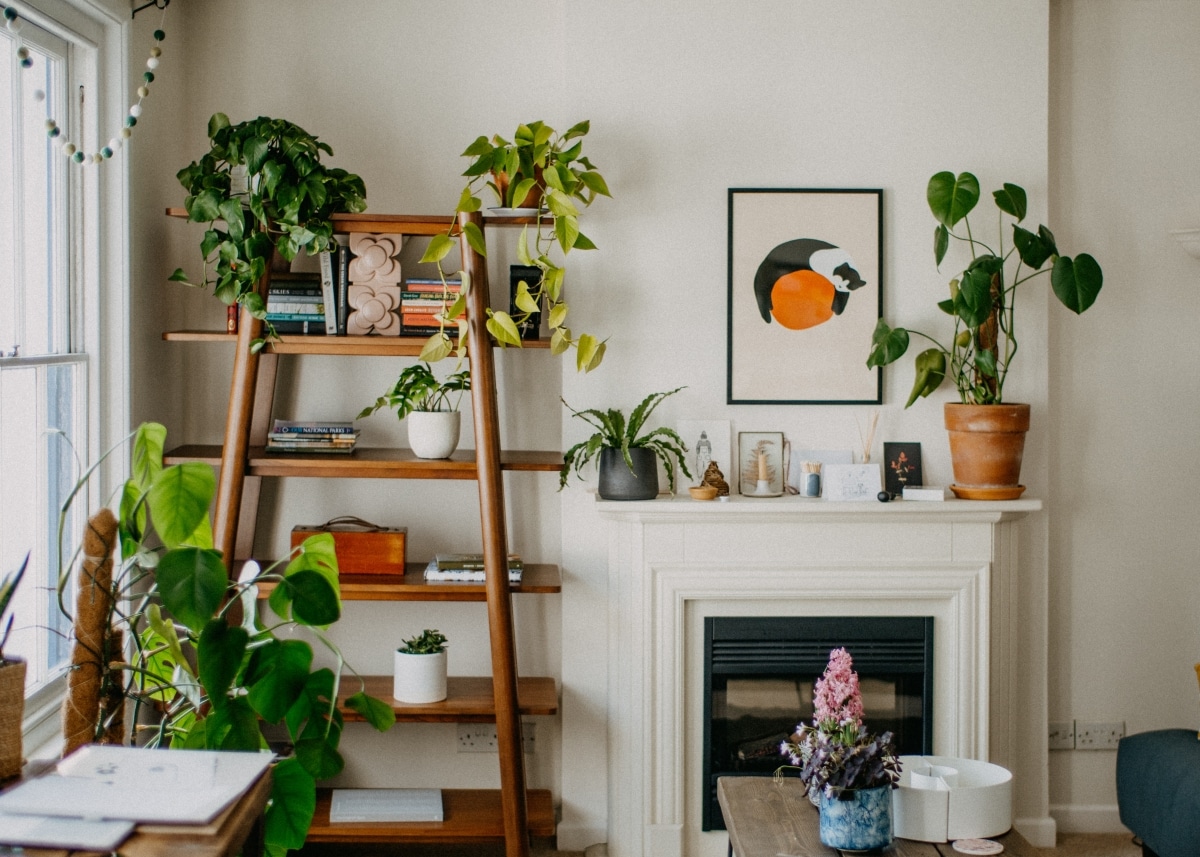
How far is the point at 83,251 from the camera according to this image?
280cm

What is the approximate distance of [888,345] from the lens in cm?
309

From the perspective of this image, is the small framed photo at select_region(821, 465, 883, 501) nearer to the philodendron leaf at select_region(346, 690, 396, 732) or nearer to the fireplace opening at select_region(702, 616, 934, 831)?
the fireplace opening at select_region(702, 616, 934, 831)

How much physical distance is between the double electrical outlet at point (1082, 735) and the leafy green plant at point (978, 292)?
113 cm

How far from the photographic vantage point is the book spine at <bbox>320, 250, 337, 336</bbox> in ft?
9.94

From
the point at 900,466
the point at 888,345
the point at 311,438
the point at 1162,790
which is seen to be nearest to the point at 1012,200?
the point at 888,345

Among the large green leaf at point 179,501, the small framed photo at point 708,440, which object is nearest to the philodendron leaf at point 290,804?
the large green leaf at point 179,501

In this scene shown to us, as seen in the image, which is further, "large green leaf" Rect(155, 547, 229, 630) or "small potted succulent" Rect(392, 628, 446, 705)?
"small potted succulent" Rect(392, 628, 446, 705)

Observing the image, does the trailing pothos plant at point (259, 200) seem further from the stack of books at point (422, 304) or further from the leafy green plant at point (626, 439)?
the leafy green plant at point (626, 439)

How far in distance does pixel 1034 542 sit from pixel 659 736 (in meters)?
1.27

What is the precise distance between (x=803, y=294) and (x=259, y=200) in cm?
154

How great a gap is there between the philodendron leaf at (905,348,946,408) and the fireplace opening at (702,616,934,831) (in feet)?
2.16

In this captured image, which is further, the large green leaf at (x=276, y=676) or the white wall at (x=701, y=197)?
the white wall at (x=701, y=197)

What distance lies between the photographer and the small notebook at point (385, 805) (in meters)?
3.10

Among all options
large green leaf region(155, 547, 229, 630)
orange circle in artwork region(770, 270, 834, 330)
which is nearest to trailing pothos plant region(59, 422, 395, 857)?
large green leaf region(155, 547, 229, 630)
